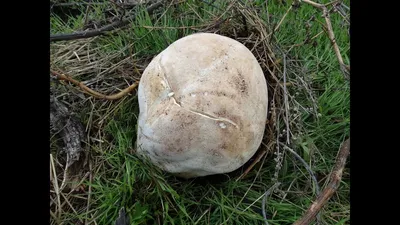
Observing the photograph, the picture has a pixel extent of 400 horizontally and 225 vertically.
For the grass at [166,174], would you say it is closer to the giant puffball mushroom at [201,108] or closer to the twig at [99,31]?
the twig at [99,31]

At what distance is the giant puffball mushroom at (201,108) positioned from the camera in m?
1.95

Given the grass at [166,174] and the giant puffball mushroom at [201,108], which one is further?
the grass at [166,174]

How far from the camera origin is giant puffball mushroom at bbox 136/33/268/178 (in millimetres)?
1954

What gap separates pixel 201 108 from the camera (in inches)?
76.8

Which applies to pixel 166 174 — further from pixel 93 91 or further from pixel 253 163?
pixel 93 91

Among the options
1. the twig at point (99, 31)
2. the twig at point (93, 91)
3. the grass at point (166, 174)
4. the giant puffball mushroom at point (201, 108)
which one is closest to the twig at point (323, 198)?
the grass at point (166, 174)

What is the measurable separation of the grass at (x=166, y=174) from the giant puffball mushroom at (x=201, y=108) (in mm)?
201

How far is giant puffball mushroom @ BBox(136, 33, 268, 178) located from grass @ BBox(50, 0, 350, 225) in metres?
0.20

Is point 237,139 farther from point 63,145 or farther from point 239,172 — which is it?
point 63,145

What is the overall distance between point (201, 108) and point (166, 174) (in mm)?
475

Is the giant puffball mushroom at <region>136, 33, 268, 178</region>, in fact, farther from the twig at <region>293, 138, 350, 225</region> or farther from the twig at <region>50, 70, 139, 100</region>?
the twig at <region>293, 138, 350, 225</region>

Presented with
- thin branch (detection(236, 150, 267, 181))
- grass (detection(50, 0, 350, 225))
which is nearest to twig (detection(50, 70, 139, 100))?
grass (detection(50, 0, 350, 225))
